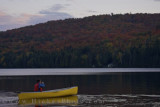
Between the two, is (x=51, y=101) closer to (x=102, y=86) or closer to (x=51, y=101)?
(x=51, y=101)

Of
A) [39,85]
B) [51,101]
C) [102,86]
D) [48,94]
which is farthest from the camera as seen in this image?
[102,86]

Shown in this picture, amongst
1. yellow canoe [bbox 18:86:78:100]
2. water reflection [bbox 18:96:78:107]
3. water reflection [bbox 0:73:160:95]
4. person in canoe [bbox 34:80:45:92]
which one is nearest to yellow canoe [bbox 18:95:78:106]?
water reflection [bbox 18:96:78:107]

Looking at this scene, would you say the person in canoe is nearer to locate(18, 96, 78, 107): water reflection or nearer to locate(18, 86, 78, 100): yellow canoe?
locate(18, 86, 78, 100): yellow canoe

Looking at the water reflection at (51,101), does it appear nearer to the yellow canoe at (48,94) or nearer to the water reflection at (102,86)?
the yellow canoe at (48,94)

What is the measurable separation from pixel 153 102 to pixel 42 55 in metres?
153

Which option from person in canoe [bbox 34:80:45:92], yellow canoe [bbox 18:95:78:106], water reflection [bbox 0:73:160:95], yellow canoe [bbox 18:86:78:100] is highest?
person in canoe [bbox 34:80:45:92]

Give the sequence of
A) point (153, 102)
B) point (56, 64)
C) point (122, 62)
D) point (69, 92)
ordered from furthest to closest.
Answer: point (56, 64)
point (122, 62)
point (69, 92)
point (153, 102)

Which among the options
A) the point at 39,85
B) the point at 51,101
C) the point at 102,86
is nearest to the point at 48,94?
the point at 39,85

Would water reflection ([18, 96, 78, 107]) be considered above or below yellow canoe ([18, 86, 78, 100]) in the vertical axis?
below

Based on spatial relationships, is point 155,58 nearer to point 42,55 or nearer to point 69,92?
point 42,55

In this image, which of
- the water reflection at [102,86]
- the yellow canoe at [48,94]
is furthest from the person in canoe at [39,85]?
the water reflection at [102,86]

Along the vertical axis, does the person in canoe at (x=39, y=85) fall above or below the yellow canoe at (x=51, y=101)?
above

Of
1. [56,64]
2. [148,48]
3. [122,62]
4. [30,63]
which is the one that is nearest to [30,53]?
[30,63]

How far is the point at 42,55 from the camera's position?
616ft
